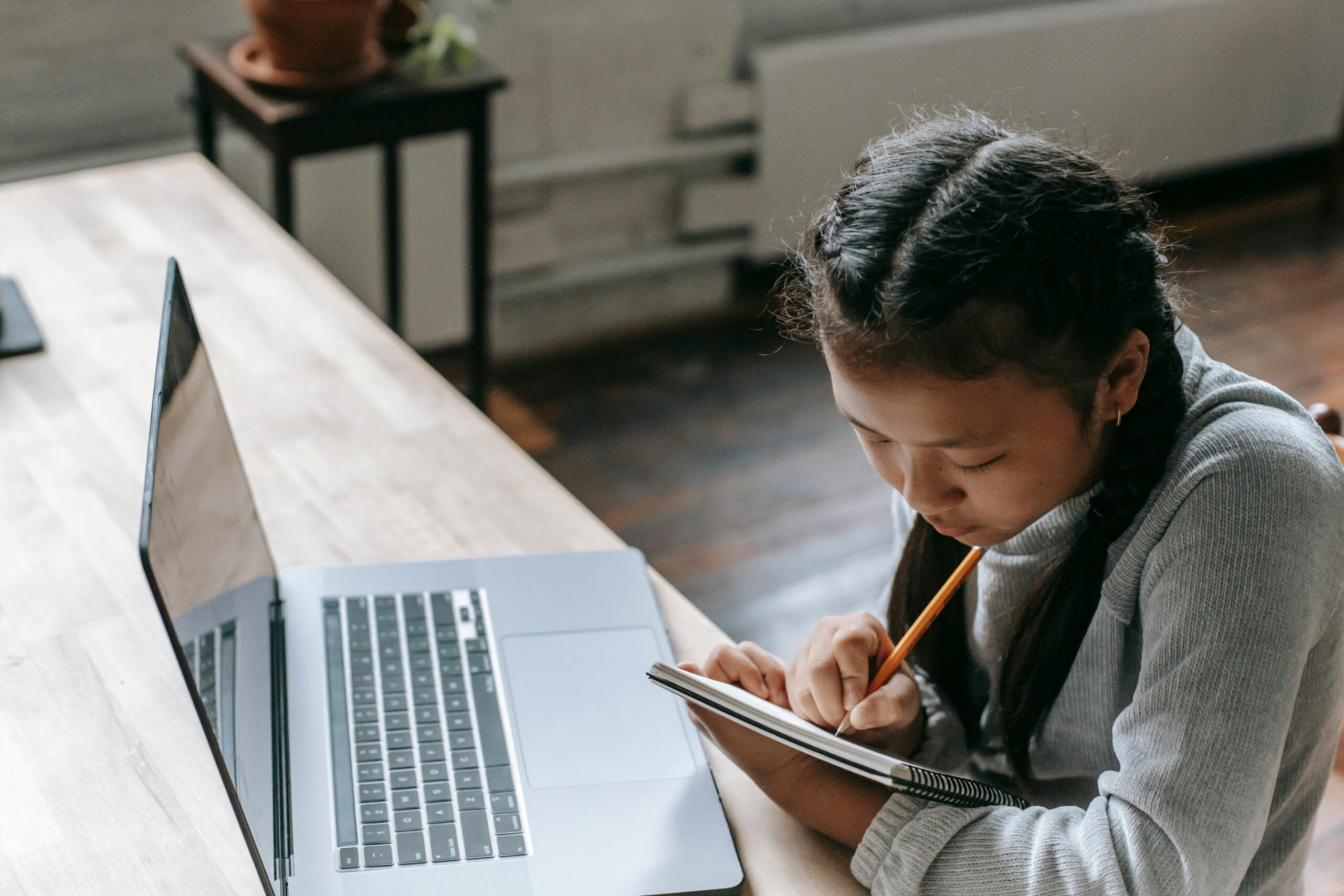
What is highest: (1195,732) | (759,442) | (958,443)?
(958,443)

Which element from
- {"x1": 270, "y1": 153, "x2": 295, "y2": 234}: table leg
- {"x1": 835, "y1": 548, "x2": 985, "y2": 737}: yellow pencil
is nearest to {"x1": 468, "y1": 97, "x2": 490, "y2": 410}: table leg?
{"x1": 270, "y1": 153, "x2": 295, "y2": 234}: table leg

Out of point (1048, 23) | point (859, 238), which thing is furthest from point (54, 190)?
point (1048, 23)

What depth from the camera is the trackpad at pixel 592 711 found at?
32.0 inches

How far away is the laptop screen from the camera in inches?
25.9

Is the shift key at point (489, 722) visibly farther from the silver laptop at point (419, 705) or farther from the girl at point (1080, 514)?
the girl at point (1080, 514)

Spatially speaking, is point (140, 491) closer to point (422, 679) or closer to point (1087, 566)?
point (422, 679)

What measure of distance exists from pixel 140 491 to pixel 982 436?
0.69 metres

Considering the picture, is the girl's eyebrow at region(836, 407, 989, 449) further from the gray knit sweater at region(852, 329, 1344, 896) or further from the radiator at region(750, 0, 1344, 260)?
the radiator at region(750, 0, 1344, 260)

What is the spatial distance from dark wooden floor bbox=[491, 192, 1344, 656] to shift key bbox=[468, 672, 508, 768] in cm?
108

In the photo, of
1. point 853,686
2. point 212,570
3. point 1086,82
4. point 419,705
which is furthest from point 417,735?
point 1086,82

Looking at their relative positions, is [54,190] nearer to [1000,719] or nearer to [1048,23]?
[1000,719]

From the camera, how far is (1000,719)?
859mm

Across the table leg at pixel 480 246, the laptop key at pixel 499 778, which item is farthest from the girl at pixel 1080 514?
the table leg at pixel 480 246

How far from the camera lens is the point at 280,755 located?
0.80m
